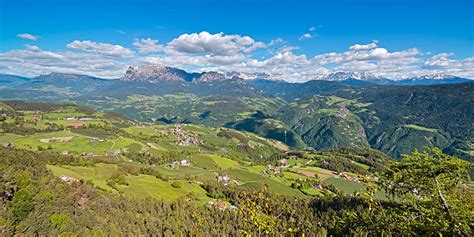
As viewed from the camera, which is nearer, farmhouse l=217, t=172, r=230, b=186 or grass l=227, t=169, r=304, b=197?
grass l=227, t=169, r=304, b=197

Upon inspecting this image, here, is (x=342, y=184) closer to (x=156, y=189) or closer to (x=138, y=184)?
(x=156, y=189)

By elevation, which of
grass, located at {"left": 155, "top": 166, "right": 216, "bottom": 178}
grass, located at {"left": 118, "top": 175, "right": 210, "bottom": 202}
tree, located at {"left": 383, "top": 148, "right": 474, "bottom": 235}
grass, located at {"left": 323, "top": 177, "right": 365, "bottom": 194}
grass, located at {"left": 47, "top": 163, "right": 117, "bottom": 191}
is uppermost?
tree, located at {"left": 383, "top": 148, "right": 474, "bottom": 235}

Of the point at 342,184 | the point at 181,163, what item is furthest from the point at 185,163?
the point at 342,184

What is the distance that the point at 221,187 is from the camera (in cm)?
13262

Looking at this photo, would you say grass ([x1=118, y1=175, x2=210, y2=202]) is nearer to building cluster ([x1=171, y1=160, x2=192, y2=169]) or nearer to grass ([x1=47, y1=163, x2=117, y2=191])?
grass ([x1=47, y1=163, x2=117, y2=191])

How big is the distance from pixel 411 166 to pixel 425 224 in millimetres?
2435

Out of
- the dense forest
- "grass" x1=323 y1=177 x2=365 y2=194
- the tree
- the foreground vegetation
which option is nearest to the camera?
the tree

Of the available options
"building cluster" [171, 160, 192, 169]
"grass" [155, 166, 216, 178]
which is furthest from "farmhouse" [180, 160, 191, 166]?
"grass" [155, 166, 216, 178]

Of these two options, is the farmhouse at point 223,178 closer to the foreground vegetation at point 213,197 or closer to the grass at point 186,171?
the foreground vegetation at point 213,197

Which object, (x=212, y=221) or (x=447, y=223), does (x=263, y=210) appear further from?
(x=212, y=221)

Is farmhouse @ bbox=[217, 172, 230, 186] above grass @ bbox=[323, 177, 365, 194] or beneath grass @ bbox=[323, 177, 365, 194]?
above

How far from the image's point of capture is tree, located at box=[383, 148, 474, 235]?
1291cm

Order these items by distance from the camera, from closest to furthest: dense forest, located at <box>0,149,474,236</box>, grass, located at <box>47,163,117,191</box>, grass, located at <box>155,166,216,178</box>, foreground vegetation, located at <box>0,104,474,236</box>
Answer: dense forest, located at <box>0,149,474,236</box>, foreground vegetation, located at <box>0,104,474,236</box>, grass, located at <box>47,163,117,191</box>, grass, located at <box>155,166,216,178</box>

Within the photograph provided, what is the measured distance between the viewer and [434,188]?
13.8m
